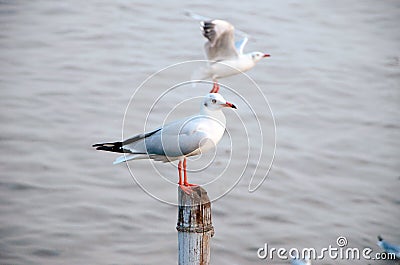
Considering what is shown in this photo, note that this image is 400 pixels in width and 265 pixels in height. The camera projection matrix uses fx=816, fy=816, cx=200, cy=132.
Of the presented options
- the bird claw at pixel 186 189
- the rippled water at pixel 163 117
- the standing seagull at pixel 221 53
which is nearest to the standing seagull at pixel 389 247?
the rippled water at pixel 163 117

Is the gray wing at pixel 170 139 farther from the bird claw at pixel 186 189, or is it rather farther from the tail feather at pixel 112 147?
the bird claw at pixel 186 189

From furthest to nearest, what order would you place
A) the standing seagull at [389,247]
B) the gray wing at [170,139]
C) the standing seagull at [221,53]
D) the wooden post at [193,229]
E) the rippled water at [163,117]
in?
1. the rippled water at [163,117]
2. the standing seagull at [389,247]
3. the standing seagull at [221,53]
4. the gray wing at [170,139]
5. the wooden post at [193,229]

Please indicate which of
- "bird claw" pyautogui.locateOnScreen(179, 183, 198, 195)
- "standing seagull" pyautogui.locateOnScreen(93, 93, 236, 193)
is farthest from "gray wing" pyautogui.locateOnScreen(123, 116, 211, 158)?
"bird claw" pyautogui.locateOnScreen(179, 183, 198, 195)

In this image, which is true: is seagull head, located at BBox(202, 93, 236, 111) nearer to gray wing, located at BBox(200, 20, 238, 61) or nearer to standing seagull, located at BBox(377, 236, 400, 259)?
gray wing, located at BBox(200, 20, 238, 61)

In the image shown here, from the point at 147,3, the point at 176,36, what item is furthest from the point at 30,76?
the point at 147,3

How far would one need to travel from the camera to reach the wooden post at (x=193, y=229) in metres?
3.31

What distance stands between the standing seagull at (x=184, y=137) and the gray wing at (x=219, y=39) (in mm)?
1691

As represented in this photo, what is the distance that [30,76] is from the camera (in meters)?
9.41

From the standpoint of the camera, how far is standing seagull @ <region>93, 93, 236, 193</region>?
376 cm

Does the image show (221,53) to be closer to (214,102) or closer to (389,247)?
(389,247)

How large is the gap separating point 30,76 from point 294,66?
123 inches

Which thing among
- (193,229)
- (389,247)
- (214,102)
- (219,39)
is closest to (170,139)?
(214,102)

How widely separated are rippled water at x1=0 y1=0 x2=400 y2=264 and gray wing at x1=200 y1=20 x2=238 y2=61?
40 centimetres

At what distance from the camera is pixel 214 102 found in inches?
149
